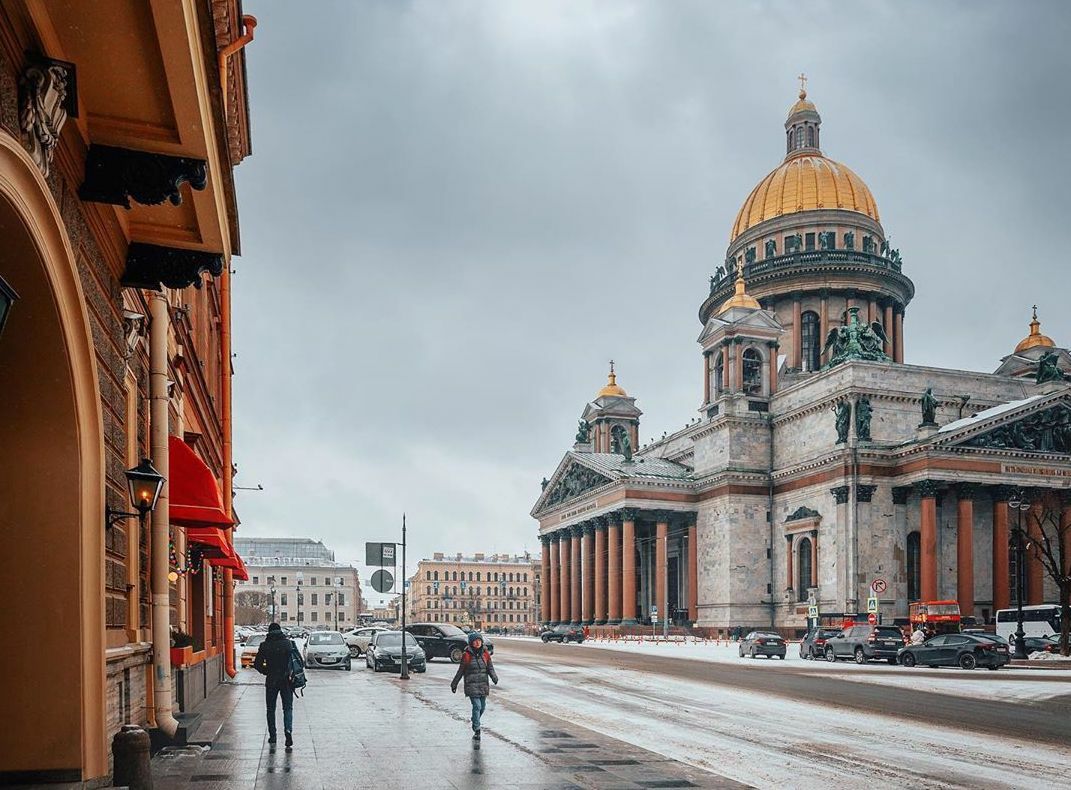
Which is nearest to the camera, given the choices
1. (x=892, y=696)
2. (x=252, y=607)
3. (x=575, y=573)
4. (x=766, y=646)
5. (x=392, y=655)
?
(x=892, y=696)

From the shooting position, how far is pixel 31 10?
6.68 metres

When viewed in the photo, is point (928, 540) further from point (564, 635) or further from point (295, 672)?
point (295, 672)

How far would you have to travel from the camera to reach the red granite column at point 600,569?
89.2m

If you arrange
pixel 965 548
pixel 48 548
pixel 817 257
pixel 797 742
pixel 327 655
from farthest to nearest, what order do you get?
1. pixel 817 257
2. pixel 965 548
3. pixel 327 655
4. pixel 797 742
5. pixel 48 548

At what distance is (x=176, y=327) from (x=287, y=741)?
21.3 ft

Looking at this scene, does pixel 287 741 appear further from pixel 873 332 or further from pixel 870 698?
pixel 873 332

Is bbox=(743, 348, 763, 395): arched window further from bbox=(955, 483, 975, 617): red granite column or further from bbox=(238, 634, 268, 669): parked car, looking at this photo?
bbox=(238, 634, 268, 669): parked car

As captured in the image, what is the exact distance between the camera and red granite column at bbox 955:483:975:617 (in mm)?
65812

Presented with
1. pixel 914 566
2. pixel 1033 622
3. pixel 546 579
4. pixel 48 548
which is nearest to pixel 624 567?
pixel 914 566

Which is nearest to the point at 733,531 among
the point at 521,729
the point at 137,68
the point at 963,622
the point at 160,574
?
the point at 963,622

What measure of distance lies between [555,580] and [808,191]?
4051 cm

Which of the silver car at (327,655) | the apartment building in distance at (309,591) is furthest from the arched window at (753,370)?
the apartment building in distance at (309,591)

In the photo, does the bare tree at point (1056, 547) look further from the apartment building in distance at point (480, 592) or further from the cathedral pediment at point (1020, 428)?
the apartment building in distance at point (480, 592)

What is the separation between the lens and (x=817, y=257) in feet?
297
